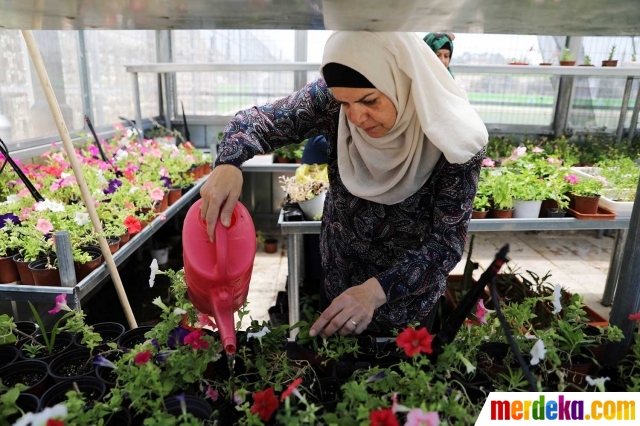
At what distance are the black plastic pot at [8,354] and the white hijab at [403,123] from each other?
89 cm

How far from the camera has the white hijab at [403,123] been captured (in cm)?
103

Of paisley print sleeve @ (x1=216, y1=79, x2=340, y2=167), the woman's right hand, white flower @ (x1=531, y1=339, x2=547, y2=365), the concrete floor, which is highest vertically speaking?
paisley print sleeve @ (x1=216, y1=79, x2=340, y2=167)

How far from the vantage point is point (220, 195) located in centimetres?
100

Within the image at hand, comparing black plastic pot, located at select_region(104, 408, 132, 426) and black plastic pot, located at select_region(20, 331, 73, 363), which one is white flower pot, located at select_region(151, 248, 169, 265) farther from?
black plastic pot, located at select_region(104, 408, 132, 426)

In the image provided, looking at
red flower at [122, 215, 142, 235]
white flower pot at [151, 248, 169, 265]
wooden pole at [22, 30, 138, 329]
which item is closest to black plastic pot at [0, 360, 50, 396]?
wooden pole at [22, 30, 138, 329]

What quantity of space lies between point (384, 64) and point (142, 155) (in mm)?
2591

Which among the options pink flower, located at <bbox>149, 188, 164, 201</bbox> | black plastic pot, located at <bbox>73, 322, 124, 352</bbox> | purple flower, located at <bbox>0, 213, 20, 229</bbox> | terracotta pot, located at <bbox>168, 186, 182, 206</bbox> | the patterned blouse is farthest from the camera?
terracotta pot, located at <bbox>168, 186, 182, 206</bbox>

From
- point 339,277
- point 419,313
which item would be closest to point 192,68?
point 339,277

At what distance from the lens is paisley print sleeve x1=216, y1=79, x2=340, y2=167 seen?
4.29ft

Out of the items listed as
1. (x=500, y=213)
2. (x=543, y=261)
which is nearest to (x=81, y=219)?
(x=500, y=213)

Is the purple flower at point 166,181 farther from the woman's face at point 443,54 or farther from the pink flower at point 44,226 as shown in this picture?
the woman's face at point 443,54

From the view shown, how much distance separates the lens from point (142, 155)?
10.5 feet

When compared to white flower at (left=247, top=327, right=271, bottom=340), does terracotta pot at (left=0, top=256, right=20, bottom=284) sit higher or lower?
lower

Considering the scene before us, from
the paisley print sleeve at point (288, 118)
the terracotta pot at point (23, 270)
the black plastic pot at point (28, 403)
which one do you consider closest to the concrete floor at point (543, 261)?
the terracotta pot at point (23, 270)
